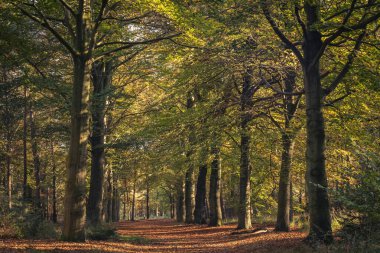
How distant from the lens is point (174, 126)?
1709 cm

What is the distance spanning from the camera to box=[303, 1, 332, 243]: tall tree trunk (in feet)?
35.5

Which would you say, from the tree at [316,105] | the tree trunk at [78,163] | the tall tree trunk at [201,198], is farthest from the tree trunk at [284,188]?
the tall tree trunk at [201,198]

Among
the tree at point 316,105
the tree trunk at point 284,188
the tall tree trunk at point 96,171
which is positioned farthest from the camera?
the tall tree trunk at point 96,171

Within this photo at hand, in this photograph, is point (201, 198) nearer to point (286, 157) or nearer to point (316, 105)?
point (286, 157)

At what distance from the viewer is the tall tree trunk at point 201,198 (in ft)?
90.6

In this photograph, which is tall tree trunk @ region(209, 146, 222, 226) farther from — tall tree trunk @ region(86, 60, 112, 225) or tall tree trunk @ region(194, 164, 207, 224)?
tall tree trunk @ region(86, 60, 112, 225)

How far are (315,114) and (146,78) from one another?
13.9 metres

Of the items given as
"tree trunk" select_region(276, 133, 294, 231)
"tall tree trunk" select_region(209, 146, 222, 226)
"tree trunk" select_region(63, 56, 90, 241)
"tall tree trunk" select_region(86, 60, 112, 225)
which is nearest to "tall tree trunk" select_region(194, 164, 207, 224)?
"tall tree trunk" select_region(209, 146, 222, 226)

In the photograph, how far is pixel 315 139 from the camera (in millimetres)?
11273

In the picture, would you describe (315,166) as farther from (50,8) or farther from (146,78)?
(146,78)

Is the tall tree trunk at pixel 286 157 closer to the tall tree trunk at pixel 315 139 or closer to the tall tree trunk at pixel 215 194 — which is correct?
the tall tree trunk at pixel 315 139

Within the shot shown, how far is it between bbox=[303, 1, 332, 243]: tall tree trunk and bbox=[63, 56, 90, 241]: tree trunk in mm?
7277

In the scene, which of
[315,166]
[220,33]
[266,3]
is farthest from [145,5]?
[315,166]

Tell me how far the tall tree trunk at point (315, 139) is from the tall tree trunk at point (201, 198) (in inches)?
631
